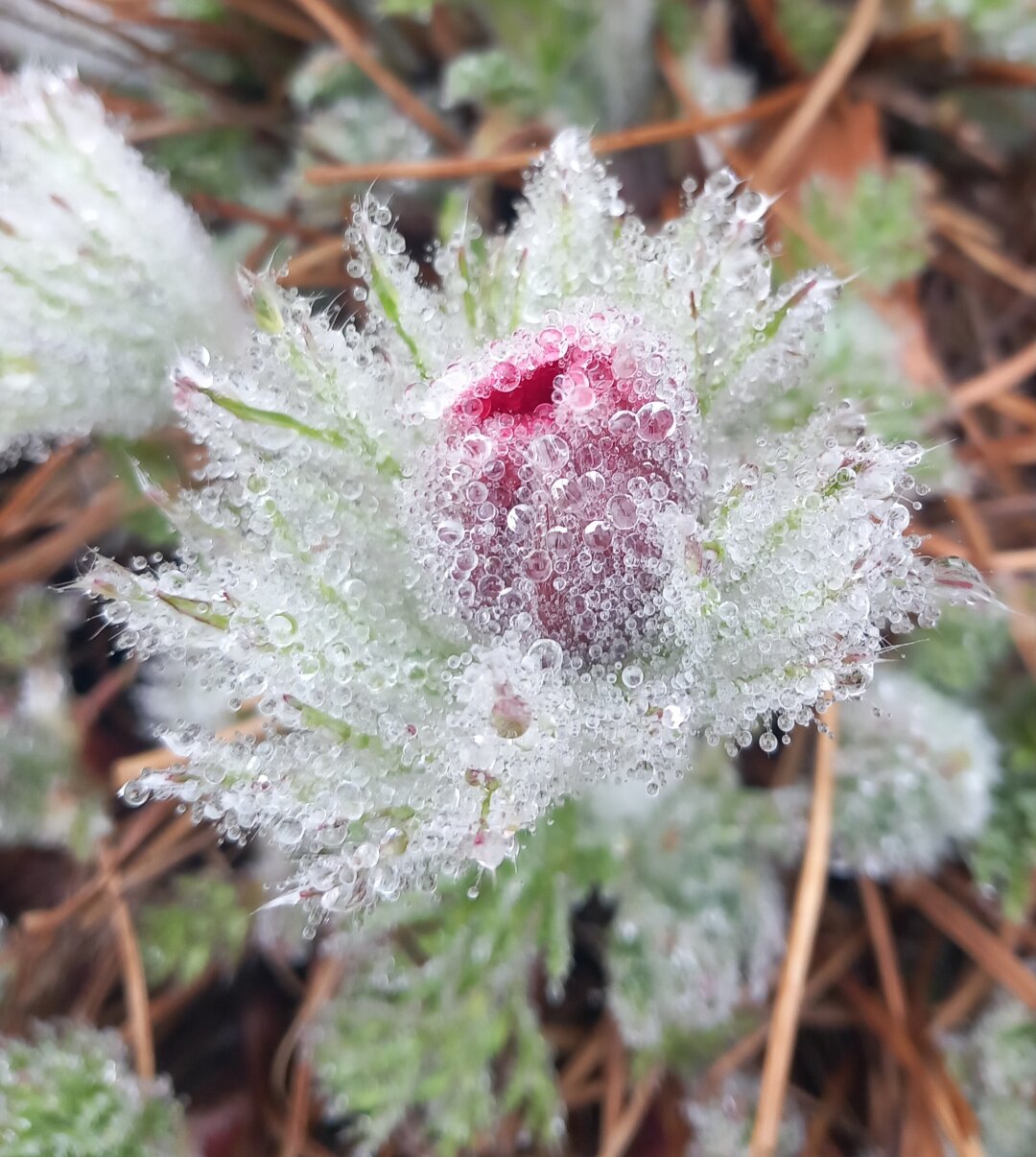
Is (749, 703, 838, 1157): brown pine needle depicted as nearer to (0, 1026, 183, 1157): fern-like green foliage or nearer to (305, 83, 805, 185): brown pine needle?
(0, 1026, 183, 1157): fern-like green foliage

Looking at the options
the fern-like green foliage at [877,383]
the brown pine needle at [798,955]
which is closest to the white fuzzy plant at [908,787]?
the brown pine needle at [798,955]

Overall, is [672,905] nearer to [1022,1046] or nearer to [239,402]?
[1022,1046]

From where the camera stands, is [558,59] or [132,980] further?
[558,59]

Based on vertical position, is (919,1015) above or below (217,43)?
below

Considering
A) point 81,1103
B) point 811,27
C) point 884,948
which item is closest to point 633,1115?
point 884,948

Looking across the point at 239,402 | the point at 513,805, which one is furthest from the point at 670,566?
the point at 239,402

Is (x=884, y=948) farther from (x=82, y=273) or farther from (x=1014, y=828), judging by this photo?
(x=82, y=273)
